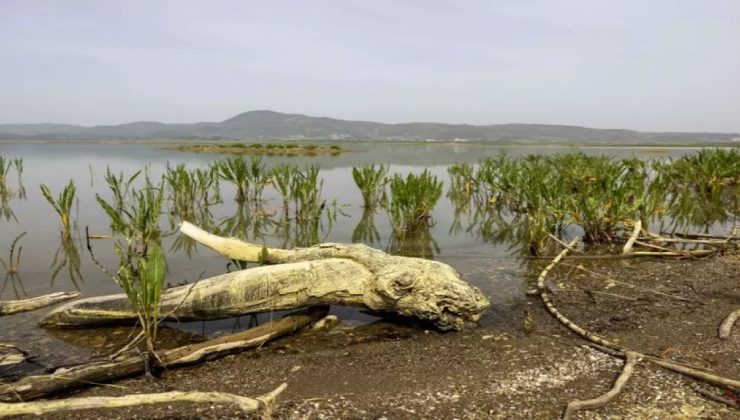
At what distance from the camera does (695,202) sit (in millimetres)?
12727

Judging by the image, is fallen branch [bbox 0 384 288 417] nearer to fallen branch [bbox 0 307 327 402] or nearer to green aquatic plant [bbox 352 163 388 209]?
fallen branch [bbox 0 307 327 402]

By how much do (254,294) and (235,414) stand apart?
1539mm

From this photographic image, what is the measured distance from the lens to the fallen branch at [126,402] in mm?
2654

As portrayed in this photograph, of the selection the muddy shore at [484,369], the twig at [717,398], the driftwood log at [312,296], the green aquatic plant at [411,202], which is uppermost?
the green aquatic plant at [411,202]

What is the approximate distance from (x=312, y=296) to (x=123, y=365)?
1662mm

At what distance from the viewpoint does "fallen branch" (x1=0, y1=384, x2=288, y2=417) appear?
265 cm

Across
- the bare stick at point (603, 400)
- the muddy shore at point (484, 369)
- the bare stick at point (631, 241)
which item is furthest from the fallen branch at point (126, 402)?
the bare stick at point (631, 241)

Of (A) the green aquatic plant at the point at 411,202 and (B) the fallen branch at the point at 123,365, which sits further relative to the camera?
(A) the green aquatic plant at the point at 411,202

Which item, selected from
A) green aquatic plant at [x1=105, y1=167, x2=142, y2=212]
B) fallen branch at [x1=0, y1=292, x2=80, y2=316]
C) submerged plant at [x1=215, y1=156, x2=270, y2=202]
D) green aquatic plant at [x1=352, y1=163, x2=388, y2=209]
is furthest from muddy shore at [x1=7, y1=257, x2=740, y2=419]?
submerged plant at [x1=215, y1=156, x2=270, y2=202]

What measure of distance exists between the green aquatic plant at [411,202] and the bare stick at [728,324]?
5102 mm

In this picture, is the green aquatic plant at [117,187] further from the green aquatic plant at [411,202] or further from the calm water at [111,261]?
the green aquatic plant at [411,202]

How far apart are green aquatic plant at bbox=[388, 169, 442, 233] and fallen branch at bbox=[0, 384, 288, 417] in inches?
229

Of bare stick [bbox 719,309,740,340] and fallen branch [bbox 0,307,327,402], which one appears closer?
fallen branch [bbox 0,307,327,402]

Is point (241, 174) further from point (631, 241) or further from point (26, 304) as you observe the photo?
point (631, 241)
